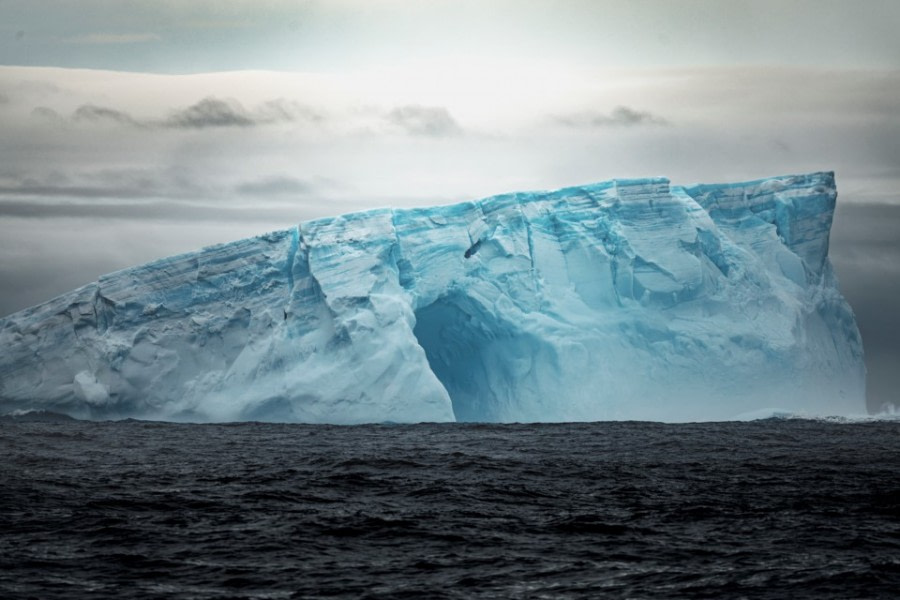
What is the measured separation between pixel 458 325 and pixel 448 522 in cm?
1586

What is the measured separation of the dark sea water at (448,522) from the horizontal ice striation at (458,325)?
5260 mm

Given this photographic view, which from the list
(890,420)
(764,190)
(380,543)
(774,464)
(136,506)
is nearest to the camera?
(380,543)

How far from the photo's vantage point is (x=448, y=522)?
9750 mm

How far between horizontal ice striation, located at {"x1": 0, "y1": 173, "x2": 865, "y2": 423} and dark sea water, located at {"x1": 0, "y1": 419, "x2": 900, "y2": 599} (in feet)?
17.3

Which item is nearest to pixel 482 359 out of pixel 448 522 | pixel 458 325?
pixel 458 325

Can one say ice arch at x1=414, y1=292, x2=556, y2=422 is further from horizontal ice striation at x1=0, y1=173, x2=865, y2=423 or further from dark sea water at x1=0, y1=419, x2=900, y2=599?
dark sea water at x1=0, y1=419, x2=900, y2=599

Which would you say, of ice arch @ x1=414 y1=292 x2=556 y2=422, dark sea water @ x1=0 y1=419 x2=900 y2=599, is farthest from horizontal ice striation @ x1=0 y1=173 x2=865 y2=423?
dark sea water @ x1=0 y1=419 x2=900 y2=599

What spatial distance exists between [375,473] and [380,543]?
5.12m

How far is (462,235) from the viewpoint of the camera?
24891 mm

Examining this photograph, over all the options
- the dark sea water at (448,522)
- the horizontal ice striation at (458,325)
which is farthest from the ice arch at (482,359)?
the dark sea water at (448,522)

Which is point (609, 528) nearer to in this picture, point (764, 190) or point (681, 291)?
point (681, 291)

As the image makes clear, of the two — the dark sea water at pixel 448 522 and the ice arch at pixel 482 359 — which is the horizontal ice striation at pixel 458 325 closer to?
the ice arch at pixel 482 359

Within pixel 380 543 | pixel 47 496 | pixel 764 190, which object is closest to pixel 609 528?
pixel 380 543

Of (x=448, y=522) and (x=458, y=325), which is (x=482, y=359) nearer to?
(x=458, y=325)
